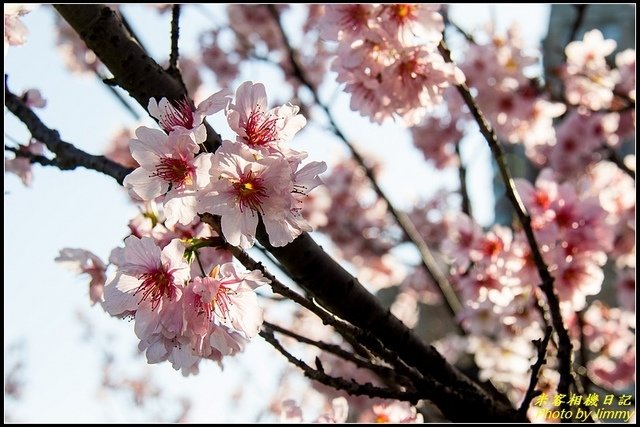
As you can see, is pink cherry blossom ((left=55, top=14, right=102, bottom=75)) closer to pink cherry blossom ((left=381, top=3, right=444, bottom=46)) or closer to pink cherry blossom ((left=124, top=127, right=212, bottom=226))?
pink cherry blossom ((left=381, top=3, right=444, bottom=46))

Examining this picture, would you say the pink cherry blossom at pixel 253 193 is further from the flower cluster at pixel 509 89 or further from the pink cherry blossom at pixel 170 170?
the flower cluster at pixel 509 89

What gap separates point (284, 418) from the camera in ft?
6.26

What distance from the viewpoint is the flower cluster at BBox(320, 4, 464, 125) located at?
160 cm

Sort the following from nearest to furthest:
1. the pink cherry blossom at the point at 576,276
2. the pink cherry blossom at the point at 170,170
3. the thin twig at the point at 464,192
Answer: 1. the pink cherry blossom at the point at 170,170
2. the pink cherry blossom at the point at 576,276
3. the thin twig at the point at 464,192

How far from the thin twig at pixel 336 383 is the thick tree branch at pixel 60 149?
0.50 m

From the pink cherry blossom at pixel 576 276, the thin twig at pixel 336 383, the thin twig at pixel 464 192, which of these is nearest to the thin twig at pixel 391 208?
the thin twig at pixel 464 192

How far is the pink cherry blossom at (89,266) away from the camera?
148 centimetres

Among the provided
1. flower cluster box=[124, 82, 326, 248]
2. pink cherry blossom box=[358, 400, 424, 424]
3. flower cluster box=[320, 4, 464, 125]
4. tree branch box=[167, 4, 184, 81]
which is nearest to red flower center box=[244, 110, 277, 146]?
flower cluster box=[124, 82, 326, 248]

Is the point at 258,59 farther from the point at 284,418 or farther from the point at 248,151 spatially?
the point at 248,151

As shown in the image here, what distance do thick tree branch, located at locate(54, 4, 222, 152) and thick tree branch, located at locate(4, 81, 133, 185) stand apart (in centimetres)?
20

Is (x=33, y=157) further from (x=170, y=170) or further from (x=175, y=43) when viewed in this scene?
(x=170, y=170)

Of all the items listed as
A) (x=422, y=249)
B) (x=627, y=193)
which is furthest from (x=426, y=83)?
(x=627, y=193)

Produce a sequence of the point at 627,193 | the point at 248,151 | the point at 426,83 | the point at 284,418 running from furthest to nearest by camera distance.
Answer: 1. the point at 627,193
2. the point at 284,418
3. the point at 426,83
4. the point at 248,151

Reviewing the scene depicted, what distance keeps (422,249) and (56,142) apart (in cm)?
237
